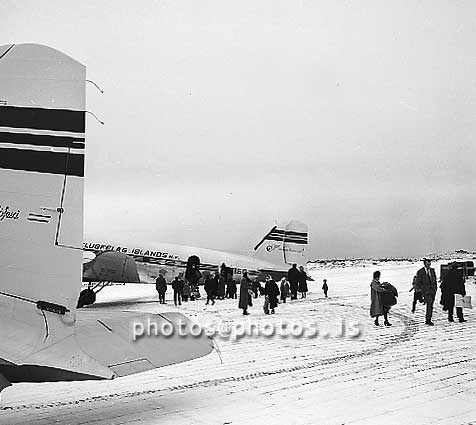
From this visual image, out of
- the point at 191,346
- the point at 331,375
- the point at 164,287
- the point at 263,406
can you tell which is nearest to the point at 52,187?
the point at 191,346

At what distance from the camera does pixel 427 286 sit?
14375mm

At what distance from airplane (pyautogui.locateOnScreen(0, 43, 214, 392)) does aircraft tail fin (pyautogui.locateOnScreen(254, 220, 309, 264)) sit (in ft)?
79.0

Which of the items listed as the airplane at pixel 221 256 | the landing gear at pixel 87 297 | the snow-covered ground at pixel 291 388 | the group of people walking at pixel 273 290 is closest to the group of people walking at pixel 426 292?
the snow-covered ground at pixel 291 388

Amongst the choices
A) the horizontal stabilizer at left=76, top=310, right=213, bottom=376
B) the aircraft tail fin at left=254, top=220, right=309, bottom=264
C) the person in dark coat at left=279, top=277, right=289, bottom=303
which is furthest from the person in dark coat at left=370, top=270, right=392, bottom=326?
the aircraft tail fin at left=254, top=220, right=309, bottom=264

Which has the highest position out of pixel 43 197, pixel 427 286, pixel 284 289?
pixel 43 197

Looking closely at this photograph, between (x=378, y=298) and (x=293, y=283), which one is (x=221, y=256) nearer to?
(x=293, y=283)

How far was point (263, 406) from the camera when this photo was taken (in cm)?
669

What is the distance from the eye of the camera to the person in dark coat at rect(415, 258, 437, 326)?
1409cm

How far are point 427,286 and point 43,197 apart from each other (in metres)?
11.0

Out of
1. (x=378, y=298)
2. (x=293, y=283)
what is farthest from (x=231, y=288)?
(x=378, y=298)

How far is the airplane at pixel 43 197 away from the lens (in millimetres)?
5320

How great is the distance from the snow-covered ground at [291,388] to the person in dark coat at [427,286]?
1.67 metres

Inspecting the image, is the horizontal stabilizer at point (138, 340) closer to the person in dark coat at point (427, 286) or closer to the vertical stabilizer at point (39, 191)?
the vertical stabilizer at point (39, 191)

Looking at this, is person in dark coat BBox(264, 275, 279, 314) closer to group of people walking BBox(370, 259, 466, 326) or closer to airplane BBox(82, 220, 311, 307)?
group of people walking BBox(370, 259, 466, 326)
